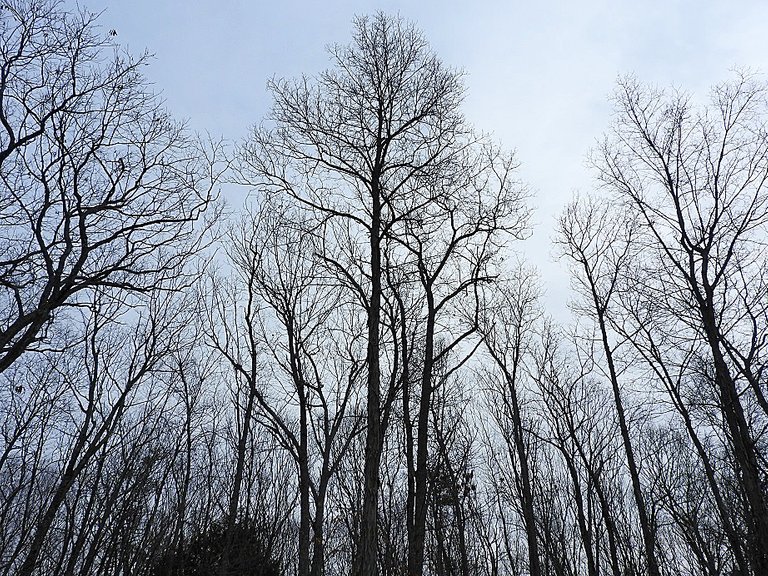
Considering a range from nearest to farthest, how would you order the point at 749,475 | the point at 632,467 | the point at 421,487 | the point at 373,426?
the point at 373,426, the point at 749,475, the point at 421,487, the point at 632,467

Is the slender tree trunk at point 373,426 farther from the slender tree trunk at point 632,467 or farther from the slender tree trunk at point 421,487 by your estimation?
the slender tree trunk at point 632,467

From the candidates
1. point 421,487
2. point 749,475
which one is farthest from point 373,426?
point 749,475

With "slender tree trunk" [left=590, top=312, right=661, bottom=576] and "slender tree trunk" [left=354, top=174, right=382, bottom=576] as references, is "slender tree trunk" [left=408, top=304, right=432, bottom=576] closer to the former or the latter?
"slender tree trunk" [left=354, top=174, right=382, bottom=576]

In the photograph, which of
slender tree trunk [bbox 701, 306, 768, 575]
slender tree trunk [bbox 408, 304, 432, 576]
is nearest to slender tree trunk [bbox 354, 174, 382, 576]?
slender tree trunk [bbox 408, 304, 432, 576]

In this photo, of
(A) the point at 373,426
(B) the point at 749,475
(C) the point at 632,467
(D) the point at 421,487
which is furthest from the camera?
(C) the point at 632,467

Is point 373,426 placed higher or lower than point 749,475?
higher

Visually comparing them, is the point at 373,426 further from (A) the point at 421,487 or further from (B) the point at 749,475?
(B) the point at 749,475

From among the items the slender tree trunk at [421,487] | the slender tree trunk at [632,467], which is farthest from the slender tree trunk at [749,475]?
the slender tree trunk at [421,487]

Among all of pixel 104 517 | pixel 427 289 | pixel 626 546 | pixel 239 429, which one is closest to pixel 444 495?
pixel 626 546

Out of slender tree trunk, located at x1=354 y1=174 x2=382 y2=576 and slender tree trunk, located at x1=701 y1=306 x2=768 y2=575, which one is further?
slender tree trunk, located at x1=701 y1=306 x2=768 y2=575

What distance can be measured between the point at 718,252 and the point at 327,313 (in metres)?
9.22

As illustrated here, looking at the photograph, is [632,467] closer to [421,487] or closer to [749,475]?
[749,475]

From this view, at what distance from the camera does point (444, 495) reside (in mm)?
16422

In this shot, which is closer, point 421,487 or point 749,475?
point 749,475
